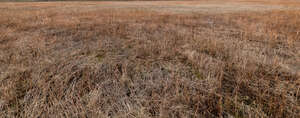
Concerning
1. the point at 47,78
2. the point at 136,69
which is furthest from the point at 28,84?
the point at 136,69

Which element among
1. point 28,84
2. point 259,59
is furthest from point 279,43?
point 28,84

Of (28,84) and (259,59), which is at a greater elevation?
(259,59)

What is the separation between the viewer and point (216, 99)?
1322mm

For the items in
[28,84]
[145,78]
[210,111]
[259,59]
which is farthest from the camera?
[259,59]

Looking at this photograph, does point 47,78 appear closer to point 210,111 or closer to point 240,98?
point 210,111

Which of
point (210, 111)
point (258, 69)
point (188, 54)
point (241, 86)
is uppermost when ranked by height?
point (188, 54)

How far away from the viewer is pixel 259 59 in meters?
2.13

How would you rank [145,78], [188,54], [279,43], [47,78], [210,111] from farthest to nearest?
[279,43]
[188,54]
[145,78]
[47,78]
[210,111]

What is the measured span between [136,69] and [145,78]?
0.26 m

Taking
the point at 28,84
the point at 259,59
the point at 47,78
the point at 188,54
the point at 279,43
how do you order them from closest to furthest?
the point at 28,84 → the point at 47,78 → the point at 259,59 → the point at 188,54 → the point at 279,43

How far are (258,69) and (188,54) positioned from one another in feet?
3.60

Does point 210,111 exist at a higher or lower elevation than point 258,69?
lower

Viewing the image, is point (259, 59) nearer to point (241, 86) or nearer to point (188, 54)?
point (241, 86)

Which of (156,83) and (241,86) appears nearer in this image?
(241,86)
